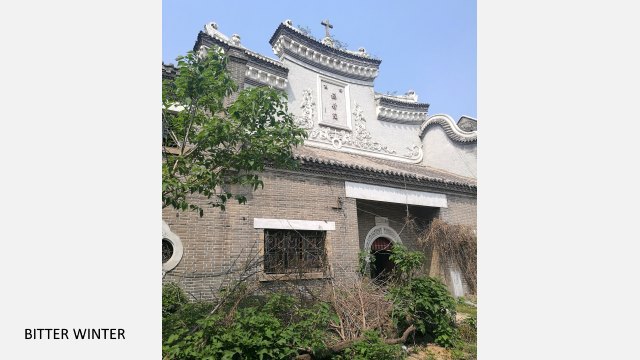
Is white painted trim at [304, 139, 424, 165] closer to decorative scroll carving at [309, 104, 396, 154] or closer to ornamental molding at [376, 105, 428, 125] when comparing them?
decorative scroll carving at [309, 104, 396, 154]

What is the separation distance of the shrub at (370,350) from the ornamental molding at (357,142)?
743 centimetres

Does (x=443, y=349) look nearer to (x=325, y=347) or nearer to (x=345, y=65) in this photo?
(x=325, y=347)

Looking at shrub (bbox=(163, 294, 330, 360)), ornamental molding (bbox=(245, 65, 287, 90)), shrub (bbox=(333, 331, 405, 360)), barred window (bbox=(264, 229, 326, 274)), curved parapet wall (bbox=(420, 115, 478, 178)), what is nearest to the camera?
shrub (bbox=(163, 294, 330, 360))

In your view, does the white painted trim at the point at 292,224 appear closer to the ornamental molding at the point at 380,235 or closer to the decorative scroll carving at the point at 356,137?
the ornamental molding at the point at 380,235

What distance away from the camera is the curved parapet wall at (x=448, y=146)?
42.9 ft

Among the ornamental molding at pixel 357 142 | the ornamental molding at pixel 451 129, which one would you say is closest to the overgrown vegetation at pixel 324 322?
the ornamental molding at pixel 357 142

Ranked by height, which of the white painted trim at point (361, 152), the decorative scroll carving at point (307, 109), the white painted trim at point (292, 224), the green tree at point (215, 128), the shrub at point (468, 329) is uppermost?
the decorative scroll carving at point (307, 109)

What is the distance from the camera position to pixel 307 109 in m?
12.2

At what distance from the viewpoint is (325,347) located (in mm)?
4934

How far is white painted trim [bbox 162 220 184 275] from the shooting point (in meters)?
6.56

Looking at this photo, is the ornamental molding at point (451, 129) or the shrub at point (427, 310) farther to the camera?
the ornamental molding at point (451, 129)

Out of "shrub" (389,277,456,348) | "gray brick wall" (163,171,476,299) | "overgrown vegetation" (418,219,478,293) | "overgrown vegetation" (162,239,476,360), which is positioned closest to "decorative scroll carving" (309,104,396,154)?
"gray brick wall" (163,171,476,299)

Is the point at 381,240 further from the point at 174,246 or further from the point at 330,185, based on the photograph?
the point at 174,246

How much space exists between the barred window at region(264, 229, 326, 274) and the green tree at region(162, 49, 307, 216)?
9.91 feet
